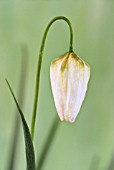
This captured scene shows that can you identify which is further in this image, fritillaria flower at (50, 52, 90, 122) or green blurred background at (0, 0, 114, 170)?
green blurred background at (0, 0, 114, 170)

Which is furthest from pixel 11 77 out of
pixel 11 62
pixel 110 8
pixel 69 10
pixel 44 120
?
pixel 110 8

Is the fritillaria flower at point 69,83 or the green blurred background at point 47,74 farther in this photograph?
the green blurred background at point 47,74

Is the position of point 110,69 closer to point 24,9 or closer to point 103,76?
point 103,76

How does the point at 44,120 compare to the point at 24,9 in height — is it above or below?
below
